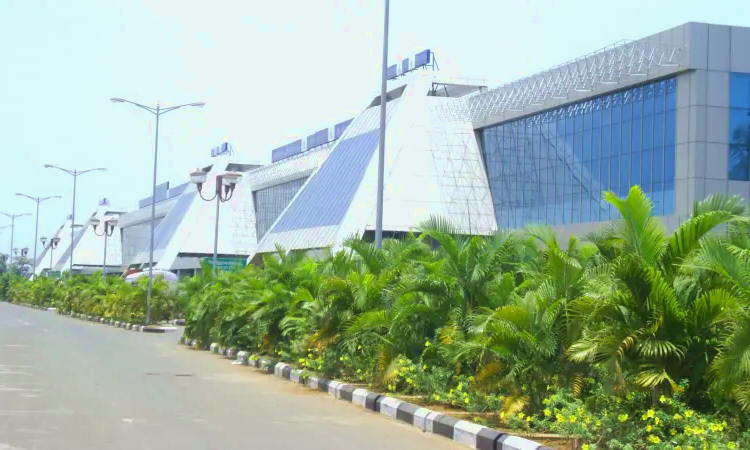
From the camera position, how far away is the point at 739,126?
39.3 meters

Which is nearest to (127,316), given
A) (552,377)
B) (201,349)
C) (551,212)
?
(201,349)

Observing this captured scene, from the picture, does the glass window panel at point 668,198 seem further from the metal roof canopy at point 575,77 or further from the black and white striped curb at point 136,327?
the black and white striped curb at point 136,327

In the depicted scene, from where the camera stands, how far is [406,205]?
176 feet

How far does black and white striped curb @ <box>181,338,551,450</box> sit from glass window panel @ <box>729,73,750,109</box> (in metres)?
25.9

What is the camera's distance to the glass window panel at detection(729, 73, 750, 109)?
39125 mm

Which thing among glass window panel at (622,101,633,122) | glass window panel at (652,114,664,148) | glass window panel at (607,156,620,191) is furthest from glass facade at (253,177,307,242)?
glass window panel at (652,114,664,148)

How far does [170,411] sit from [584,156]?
36.2 meters

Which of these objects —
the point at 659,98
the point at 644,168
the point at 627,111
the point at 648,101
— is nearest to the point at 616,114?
the point at 627,111

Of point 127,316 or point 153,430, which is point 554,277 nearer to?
point 153,430

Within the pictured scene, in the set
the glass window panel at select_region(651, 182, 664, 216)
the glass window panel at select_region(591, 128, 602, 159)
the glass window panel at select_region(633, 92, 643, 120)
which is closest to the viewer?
the glass window panel at select_region(651, 182, 664, 216)

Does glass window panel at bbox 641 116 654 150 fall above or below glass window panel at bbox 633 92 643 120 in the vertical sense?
below

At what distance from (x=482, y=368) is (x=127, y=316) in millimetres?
33457

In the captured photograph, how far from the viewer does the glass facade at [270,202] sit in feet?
276

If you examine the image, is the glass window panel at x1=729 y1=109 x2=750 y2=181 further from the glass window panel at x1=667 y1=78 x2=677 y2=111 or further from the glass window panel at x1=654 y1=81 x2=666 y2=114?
the glass window panel at x1=654 y1=81 x2=666 y2=114
